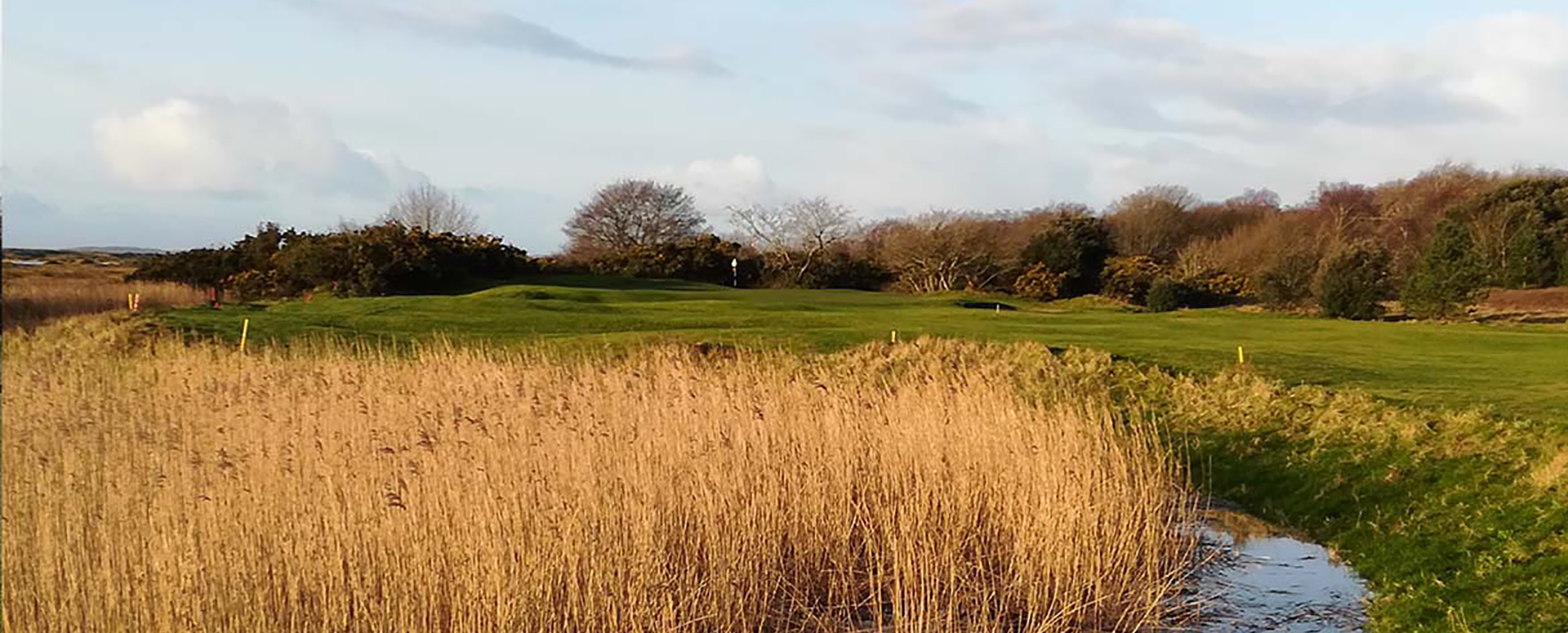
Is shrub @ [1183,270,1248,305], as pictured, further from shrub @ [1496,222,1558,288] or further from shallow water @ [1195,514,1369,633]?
shallow water @ [1195,514,1369,633]

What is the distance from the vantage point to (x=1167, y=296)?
43.1 metres

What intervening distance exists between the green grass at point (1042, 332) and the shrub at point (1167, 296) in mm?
4992

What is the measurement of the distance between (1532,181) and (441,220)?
4925 centimetres

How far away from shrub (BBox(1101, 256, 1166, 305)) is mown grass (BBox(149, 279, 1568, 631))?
48.0 ft

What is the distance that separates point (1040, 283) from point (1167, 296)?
23.5 feet

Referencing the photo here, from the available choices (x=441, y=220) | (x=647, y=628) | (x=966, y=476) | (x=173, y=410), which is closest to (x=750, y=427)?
(x=966, y=476)

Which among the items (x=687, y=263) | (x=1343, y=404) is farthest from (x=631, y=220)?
(x=1343, y=404)

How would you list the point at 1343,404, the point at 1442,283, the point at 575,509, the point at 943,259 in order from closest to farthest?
the point at 575,509 < the point at 1343,404 < the point at 1442,283 < the point at 943,259

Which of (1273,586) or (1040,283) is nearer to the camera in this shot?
(1273,586)

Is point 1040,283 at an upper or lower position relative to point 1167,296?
upper

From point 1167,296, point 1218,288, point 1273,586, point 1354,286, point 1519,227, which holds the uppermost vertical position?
point 1519,227

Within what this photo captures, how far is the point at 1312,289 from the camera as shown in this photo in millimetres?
38188

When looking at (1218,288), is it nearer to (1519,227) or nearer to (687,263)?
(1519,227)

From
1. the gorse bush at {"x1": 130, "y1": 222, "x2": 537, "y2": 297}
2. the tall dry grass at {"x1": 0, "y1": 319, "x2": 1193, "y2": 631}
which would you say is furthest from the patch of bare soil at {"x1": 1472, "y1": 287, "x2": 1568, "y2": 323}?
the gorse bush at {"x1": 130, "y1": 222, "x2": 537, "y2": 297}
